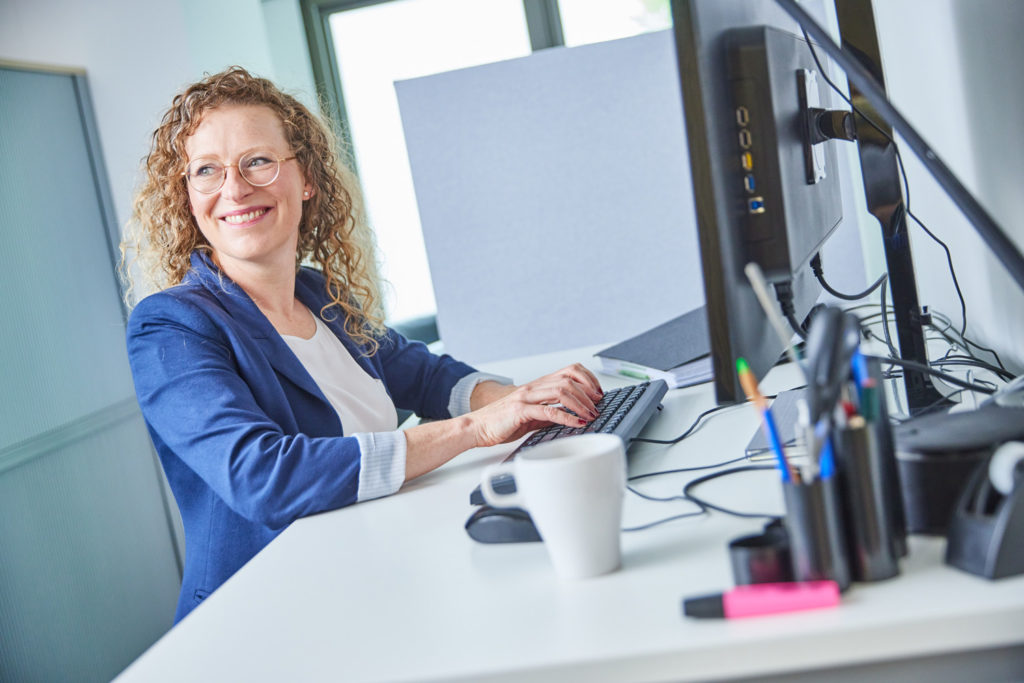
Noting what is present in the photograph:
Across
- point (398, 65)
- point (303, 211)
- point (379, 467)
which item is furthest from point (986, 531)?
point (398, 65)

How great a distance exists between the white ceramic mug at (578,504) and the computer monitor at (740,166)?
0.41ft

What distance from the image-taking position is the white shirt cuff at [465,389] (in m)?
1.49

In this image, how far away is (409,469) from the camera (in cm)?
103

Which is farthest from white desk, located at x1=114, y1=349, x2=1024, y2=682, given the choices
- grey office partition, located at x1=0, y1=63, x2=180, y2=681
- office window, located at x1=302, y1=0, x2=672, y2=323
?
office window, located at x1=302, y1=0, x2=672, y2=323

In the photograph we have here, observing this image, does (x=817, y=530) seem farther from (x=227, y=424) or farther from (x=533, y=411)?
(x=227, y=424)

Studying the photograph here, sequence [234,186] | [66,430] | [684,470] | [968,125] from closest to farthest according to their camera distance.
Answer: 1. [684,470]
2. [968,125]
3. [234,186]
4. [66,430]

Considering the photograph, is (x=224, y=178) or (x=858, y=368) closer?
(x=858, y=368)

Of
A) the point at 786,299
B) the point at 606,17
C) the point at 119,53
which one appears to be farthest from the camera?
the point at 606,17

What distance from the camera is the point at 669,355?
147cm

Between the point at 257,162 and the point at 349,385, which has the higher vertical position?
the point at 257,162

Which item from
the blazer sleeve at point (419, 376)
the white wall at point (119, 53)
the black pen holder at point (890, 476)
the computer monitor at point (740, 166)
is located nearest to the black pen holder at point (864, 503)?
the black pen holder at point (890, 476)

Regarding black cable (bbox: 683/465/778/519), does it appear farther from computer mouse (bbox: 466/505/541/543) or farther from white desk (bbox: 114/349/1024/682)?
computer mouse (bbox: 466/505/541/543)

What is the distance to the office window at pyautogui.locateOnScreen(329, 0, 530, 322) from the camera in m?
3.82

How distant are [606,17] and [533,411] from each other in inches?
120
